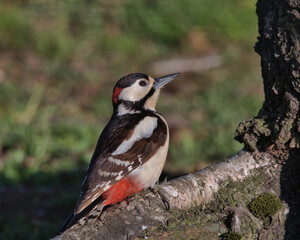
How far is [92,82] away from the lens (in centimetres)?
891

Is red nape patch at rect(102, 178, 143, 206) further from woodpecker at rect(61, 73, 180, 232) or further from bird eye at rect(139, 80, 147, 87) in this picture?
bird eye at rect(139, 80, 147, 87)

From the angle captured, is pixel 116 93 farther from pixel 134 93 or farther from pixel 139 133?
pixel 139 133

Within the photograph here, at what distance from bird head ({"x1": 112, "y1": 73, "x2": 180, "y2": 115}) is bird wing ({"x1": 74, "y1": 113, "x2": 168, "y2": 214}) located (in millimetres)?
350

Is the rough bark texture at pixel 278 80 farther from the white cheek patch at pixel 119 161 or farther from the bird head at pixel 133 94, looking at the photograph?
the bird head at pixel 133 94

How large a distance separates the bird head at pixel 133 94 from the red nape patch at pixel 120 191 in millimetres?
882

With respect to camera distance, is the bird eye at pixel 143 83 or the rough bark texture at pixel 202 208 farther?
the bird eye at pixel 143 83

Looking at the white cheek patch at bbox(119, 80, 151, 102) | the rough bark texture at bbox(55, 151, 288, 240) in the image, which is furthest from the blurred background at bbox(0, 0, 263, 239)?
the rough bark texture at bbox(55, 151, 288, 240)

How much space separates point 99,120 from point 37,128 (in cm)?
100

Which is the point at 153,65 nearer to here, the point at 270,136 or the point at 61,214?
the point at 61,214

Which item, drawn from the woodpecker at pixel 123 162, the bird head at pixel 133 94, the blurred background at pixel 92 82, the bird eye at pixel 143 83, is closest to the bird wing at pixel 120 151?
the woodpecker at pixel 123 162

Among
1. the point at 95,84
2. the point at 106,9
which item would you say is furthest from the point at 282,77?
the point at 106,9

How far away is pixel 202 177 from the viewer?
3.68 m

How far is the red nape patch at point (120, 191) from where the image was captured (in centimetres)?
373

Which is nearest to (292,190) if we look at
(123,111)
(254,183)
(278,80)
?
(254,183)
